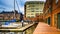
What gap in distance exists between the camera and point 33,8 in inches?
1820

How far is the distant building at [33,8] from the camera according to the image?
42719mm

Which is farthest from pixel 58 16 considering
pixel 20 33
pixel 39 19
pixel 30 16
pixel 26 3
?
pixel 26 3

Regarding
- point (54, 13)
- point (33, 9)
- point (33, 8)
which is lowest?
point (54, 13)

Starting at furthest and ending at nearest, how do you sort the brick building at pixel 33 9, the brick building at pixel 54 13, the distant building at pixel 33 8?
the distant building at pixel 33 8 < the brick building at pixel 33 9 < the brick building at pixel 54 13

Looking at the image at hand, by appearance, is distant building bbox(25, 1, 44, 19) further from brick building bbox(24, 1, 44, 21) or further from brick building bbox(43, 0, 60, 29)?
brick building bbox(43, 0, 60, 29)

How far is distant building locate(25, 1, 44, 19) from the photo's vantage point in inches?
1682

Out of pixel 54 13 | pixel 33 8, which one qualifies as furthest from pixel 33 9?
pixel 54 13

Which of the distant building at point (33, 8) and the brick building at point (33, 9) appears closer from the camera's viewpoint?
the brick building at point (33, 9)

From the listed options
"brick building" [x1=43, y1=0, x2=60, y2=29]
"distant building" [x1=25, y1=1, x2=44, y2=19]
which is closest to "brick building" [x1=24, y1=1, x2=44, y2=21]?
"distant building" [x1=25, y1=1, x2=44, y2=19]

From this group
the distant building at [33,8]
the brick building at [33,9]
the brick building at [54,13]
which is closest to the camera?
the brick building at [54,13]

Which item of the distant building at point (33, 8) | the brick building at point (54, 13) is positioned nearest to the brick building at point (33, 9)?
the distant building at point (33, 8)

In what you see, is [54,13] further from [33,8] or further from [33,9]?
[33,8]

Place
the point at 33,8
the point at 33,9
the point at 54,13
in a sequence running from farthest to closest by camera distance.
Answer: the point at 33,8
the point at 33,9
the point at 54,13

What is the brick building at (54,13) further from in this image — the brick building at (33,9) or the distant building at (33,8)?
the distant building at (33,8)
